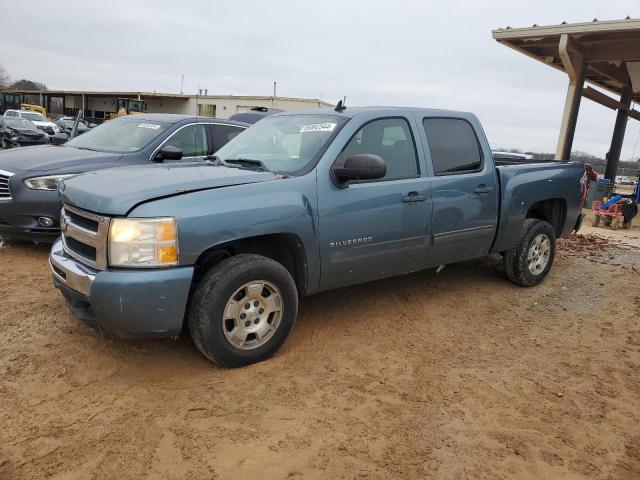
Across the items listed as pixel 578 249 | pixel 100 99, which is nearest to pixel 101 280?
pixel 578 249

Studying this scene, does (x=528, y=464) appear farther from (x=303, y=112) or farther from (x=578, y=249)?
(x=578, y=249)

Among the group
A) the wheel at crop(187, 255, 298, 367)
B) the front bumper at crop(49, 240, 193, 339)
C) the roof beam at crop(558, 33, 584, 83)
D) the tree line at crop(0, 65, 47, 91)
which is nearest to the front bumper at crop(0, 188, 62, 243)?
the front bumper at crop(49, 240, 193, 339)

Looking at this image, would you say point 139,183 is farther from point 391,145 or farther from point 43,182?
point 43,182

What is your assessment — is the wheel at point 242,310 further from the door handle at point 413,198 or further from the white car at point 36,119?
the white car at point 36,119

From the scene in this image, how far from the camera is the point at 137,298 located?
3.01 metres

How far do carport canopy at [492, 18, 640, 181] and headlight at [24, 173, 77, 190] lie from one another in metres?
10.0

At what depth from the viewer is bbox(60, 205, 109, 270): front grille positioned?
10.3ft

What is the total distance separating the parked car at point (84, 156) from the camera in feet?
18.1

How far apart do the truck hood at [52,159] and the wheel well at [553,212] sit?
196 inches

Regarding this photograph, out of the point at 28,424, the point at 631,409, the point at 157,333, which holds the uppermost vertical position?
the point at 157,333

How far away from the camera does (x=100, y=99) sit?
5162 cm

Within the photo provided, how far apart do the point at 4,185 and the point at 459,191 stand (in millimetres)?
4887

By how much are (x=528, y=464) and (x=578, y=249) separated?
20.2 feet

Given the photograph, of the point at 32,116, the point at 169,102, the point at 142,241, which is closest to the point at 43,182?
the point at 142,241
